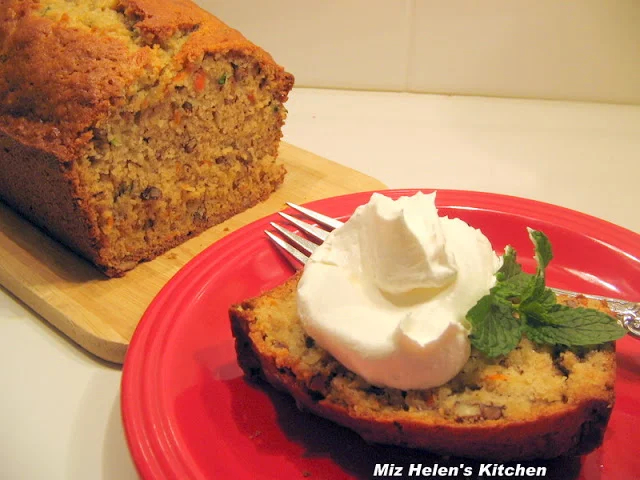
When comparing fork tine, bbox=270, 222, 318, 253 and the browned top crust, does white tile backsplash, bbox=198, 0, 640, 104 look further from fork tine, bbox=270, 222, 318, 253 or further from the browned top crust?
fork tine, bbox=270, 222, 318, 253

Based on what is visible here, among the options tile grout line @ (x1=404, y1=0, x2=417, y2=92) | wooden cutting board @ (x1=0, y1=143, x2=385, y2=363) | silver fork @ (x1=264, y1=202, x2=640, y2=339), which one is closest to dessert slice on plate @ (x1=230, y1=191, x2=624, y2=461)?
silver fork @ (x1=264, y1=202, x2=640, y2=339)

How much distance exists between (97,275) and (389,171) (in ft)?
3.83

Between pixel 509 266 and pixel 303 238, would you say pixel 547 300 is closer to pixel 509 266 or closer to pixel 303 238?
pixel 509 266

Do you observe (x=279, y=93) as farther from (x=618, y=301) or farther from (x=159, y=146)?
(x=618, y=301)

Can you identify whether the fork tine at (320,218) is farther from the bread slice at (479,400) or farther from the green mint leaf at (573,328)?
the green mint leaf at (573,328)

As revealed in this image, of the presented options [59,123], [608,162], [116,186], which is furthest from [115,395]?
[608,162]

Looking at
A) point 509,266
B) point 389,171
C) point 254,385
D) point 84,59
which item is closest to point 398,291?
point 509,266

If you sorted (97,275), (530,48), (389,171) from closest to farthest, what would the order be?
1. (97,275)
2. (389,171)
3. (530,48)

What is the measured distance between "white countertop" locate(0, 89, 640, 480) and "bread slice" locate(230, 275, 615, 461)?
42cm

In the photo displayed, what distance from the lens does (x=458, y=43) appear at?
8.79 feet

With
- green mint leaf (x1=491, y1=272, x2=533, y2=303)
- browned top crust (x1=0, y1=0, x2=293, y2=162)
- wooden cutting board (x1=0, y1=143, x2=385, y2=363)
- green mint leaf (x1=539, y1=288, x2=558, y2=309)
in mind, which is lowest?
wooden cutting board (x1=0, y1=143, x2=385, y2=363)

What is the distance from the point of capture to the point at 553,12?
253cm

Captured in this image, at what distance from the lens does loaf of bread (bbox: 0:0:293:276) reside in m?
1.66

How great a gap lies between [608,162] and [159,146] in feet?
5.66
